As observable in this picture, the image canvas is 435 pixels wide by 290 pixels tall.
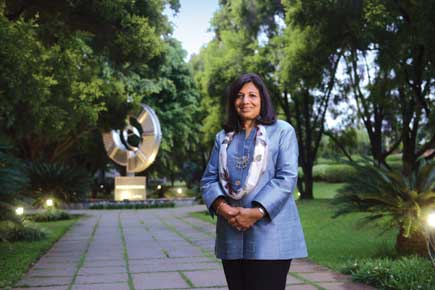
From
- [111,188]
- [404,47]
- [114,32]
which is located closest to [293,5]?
[404,47]

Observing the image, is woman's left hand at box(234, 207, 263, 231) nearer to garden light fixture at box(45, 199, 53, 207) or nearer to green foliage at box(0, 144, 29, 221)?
green foliage at box(0, 144, 29, 221)

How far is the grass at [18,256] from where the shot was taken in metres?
5.75

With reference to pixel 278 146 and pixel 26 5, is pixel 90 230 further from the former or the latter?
pixel 278 146

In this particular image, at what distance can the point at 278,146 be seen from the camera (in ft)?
8.21

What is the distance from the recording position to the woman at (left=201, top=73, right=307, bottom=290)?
241 cm

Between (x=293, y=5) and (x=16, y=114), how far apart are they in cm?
926

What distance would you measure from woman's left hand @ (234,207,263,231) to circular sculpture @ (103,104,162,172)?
66.6 feet

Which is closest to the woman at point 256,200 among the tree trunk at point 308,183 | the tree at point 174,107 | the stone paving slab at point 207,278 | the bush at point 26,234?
the stone paving slab at point 207,278

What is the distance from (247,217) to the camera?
2.38 metres

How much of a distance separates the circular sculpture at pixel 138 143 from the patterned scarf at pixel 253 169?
794 inches

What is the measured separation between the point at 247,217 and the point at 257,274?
0.91ft

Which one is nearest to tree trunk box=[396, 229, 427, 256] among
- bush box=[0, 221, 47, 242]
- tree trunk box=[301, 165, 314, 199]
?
bush box=[0, 221, 47, 242]

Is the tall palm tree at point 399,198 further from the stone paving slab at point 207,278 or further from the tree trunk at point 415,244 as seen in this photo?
the stone paving slab at point 207,278

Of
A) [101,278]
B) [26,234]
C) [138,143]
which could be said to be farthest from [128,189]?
[101,278]
